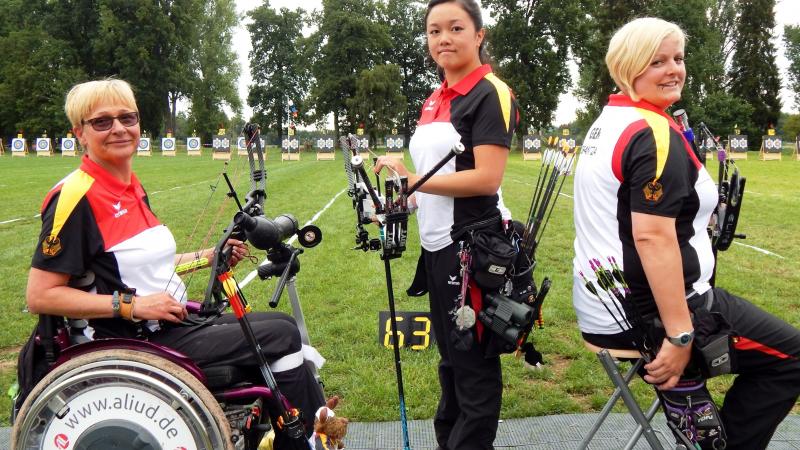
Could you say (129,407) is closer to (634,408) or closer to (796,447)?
(634,408)

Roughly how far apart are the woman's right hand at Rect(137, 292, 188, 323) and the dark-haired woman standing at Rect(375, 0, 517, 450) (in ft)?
2.74

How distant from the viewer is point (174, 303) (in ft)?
Result: 6.91

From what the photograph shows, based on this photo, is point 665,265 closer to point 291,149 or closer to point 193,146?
point 291,149

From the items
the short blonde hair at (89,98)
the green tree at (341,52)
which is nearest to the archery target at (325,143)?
the green tree at (341,52)

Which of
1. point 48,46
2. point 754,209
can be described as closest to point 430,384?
point 754,209

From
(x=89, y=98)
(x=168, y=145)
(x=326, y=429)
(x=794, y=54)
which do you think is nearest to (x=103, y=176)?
(x=89, y=98)

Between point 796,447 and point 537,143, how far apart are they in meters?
32.6

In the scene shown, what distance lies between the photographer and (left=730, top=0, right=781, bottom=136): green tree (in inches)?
1880

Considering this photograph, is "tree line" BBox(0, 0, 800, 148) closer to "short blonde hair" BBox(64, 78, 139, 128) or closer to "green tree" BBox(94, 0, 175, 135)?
"green tree" BBox(94, 0, 175, 135)

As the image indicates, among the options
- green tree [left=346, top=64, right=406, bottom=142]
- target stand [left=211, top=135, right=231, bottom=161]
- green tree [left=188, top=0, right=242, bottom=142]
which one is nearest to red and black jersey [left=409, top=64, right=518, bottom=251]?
target stand [left=211, top=135, right=231, bottom=161]

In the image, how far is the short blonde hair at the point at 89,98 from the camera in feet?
7.63

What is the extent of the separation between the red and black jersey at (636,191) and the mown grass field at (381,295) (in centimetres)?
144

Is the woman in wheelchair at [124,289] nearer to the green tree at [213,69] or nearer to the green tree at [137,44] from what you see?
the green tree at [137,44]

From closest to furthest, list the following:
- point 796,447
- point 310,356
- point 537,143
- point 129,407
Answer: point 129,407 < point 310,356 < point 796,447 < point 537,143
